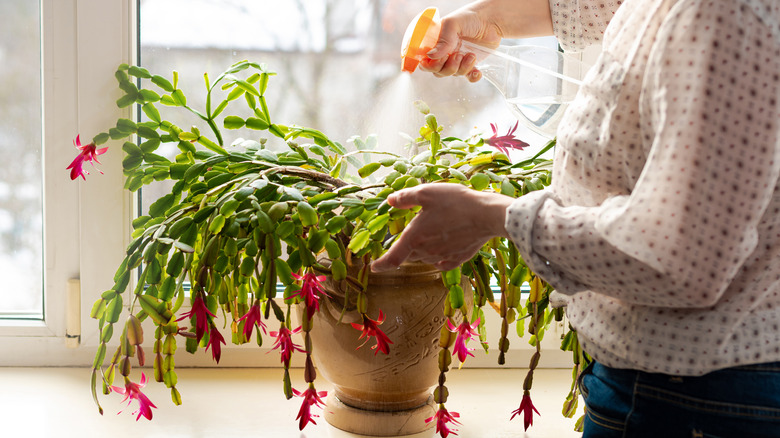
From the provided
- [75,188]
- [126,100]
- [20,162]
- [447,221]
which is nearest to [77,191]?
[75,188]

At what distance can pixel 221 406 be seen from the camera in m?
1.22

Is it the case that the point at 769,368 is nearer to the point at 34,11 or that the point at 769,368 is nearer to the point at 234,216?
the point at 234,216

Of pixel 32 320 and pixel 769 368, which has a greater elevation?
pixel 769 368

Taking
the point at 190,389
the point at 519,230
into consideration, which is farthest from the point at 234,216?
the point at 190,389

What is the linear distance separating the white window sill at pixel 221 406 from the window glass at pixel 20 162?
0.53 feet

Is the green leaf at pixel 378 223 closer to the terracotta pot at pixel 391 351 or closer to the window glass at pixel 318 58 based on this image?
the terracotta pot at pixel 391 351

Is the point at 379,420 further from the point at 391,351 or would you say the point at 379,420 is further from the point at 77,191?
the point at 77,191

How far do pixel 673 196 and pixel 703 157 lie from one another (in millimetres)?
35

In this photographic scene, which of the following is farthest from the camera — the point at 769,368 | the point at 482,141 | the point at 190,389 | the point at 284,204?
the point at 190,389

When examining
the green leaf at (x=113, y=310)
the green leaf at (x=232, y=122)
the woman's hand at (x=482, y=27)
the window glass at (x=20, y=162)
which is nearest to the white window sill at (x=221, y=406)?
the window glass at (x=20, y=162)

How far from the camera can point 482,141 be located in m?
1.14

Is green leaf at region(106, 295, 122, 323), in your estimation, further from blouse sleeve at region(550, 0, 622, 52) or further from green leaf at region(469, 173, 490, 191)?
blouse sleeve at region(550, 0, 622, 52)

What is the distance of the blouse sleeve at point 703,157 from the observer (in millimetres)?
516

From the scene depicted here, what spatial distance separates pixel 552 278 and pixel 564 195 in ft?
0.40
